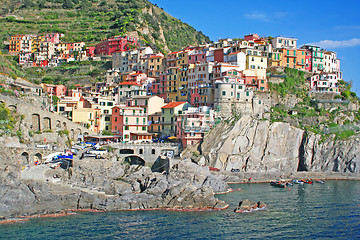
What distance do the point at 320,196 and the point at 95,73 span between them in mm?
64458

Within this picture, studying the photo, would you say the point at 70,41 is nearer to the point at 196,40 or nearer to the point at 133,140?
the point at 196,40

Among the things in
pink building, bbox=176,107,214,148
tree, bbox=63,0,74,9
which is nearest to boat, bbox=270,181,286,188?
pink building, bbox=176,107,214,148

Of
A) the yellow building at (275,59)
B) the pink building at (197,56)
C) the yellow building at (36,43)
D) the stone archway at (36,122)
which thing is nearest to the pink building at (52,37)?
Answer: the yellow building at (36,43)

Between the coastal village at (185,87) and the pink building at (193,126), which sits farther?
the coastal village at (185,87)

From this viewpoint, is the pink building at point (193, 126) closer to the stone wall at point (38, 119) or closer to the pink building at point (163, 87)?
the pink building at point (163, 87)

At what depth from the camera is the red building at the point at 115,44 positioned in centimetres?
10857

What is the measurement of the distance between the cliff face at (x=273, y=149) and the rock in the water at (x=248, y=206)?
17.5 meters

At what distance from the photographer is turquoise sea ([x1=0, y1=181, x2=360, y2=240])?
38656 millimetres

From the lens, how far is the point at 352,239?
1528 inches

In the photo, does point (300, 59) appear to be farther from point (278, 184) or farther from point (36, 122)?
point (36, 122)

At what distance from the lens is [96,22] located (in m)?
135

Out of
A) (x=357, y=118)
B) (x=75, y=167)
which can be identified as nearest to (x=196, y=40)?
(x=357, y=118)

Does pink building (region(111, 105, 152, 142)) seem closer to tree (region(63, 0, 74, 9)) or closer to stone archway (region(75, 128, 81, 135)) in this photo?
stone archway (region(75, 128, 81, 135))

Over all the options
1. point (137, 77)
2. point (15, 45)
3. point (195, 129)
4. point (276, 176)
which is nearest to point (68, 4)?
point (15, 45)
